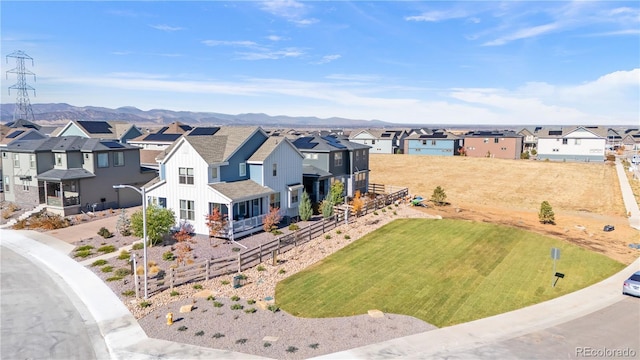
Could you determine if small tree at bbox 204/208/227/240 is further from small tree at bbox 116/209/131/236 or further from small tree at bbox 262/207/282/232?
small tree at bbox 116/209/131/236

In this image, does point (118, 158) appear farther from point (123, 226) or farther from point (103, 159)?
point (123, 226)

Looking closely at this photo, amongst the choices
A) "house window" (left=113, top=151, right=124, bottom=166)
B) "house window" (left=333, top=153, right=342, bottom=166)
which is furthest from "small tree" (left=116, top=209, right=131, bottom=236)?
"house window" (left=333, top=153, right=342, bottom=166)

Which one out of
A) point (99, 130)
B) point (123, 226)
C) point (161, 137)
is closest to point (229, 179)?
point (123, 226)

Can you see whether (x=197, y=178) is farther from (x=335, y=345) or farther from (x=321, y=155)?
(x=335, y=345)

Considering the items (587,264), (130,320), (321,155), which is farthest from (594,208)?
(130,320)

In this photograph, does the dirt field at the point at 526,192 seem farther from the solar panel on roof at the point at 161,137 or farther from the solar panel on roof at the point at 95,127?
the solar panel on roof at the point at 95,127
